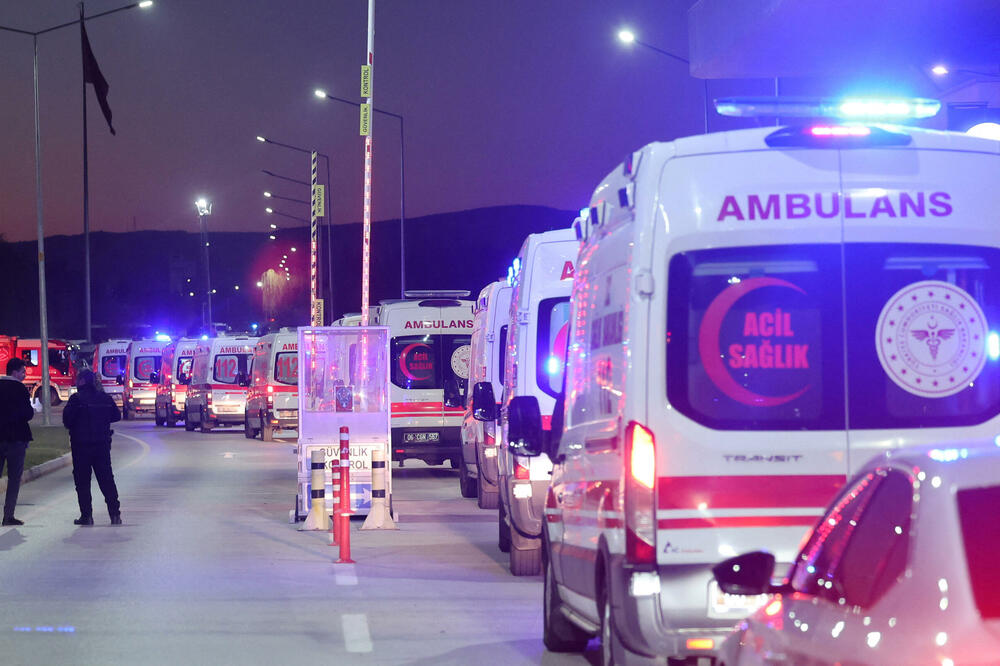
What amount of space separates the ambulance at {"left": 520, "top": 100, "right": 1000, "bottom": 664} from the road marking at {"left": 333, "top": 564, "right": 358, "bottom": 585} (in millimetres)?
6408

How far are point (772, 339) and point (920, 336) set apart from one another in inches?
25.5

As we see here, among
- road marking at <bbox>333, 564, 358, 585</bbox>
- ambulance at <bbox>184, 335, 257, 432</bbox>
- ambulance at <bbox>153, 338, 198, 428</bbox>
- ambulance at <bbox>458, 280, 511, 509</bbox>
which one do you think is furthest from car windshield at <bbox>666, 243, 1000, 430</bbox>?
ambulance at <bbox>153, 338, 198, 428</bbox>

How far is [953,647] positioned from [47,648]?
768 cm

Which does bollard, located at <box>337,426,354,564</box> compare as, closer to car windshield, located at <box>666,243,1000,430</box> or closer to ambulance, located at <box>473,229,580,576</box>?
ambulance, located at <box>473,229,580,576</box>

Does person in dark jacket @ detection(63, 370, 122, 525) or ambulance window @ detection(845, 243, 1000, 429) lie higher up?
ambulance window @ detection(845, 243, 1000, 429)

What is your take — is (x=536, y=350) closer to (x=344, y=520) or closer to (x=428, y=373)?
(x=344, y=520)

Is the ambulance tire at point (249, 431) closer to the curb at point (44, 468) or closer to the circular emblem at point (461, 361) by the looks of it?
the curb at point (44, 468)

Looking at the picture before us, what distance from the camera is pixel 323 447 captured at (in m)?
20.0

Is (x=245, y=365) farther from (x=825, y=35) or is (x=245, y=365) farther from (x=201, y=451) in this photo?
(x=825, y=35)

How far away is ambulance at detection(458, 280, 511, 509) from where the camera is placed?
1894 cm

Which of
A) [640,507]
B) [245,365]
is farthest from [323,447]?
[245,365]

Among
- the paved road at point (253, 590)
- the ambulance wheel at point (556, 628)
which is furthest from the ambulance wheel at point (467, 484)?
the ambulance wheel at point (556, 628)

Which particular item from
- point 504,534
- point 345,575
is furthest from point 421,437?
point 345,575

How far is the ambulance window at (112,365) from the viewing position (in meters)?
67.3
